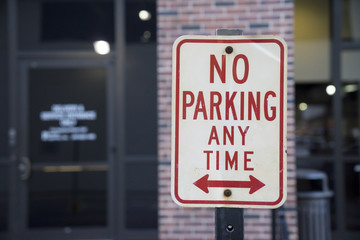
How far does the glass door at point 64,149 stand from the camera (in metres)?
6.07

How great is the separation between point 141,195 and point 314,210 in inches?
85.8

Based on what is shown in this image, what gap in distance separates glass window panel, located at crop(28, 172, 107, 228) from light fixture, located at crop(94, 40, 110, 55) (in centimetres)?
159

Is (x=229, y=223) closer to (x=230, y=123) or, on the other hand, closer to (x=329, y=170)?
(x=230, y=123)

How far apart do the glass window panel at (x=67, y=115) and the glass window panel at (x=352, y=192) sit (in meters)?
Answer: 3.24

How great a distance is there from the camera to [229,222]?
2.23 meters

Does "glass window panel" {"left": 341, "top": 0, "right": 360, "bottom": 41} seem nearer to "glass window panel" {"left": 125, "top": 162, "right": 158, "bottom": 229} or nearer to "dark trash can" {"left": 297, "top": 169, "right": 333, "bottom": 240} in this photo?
"dark trash can" {"left": 297, "top": 169, "right": 333, "bottom": 240}

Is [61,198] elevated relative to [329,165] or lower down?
lower down

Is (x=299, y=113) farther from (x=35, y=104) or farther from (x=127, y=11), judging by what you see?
(x=35, y=104)

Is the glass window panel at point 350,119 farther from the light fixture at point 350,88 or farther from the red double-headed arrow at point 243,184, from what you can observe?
the red double-headed arrow at point 243,184

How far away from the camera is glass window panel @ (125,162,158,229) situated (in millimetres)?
6023

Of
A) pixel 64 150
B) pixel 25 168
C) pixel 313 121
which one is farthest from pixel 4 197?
pixel 313 121

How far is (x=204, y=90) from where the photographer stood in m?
2.23

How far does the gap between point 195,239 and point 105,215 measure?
53.9 inches

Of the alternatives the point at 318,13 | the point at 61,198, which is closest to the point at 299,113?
the point at 318,13
